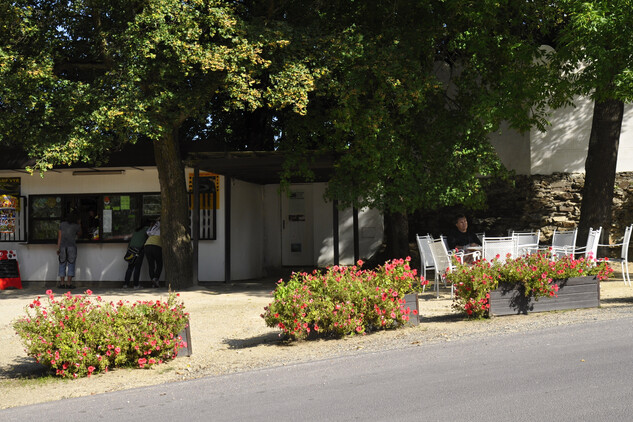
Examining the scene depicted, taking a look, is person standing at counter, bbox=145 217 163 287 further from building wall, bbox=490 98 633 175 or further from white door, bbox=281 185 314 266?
building wall, bbox=490 98 633 175

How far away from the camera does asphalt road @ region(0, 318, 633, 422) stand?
4.83m

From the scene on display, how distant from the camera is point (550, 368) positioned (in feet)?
19.6

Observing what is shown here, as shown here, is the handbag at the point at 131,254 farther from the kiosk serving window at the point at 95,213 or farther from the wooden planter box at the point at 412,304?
the wooden planter box at the point at 412,304

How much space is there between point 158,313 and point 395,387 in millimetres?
2884

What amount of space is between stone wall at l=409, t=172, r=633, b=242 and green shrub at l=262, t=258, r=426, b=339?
12117 millimetres

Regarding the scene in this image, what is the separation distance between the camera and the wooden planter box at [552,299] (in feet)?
29.6

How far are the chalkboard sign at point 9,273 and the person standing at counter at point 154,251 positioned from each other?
136 inches

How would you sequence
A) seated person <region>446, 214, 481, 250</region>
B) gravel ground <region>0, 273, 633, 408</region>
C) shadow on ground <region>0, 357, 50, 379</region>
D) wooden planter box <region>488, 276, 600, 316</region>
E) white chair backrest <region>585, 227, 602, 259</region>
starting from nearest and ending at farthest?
1. gravel ground <region>0, 273, 633, 408</region>
2. shadow on ground <region>0, 357, 50, 379</region>
3. wooden planter box <region>488, 276, 600, 316</region>
4. white chair backrest <region>585, 227, 602, 259</region>
5. seated person <region>446, 214, 481, 250</region>

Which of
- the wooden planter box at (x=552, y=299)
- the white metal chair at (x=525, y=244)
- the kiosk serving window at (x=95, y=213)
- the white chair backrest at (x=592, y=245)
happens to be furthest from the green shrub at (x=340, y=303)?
the kiosk serving window at (x=95, y=213)

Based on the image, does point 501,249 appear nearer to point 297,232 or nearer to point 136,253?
point 136,253

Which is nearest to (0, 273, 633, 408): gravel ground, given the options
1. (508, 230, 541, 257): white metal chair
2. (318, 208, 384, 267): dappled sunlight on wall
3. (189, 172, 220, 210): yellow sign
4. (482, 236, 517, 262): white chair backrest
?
(482, 236, 517, 262): white chair backrest

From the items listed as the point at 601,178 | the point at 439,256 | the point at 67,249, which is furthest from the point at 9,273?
the point at 601,178

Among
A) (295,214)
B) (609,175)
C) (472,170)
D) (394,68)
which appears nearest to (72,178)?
(295,214)

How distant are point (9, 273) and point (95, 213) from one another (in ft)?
8.03
